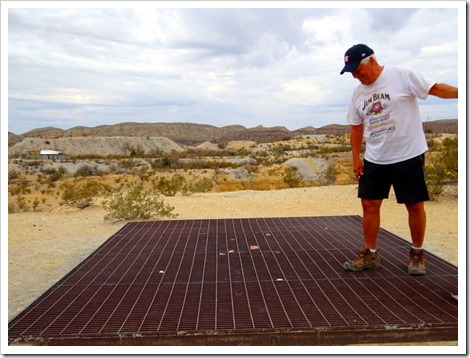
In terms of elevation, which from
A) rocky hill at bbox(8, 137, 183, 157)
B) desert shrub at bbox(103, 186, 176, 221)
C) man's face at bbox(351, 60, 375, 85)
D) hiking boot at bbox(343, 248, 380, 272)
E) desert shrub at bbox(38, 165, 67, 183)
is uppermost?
rocky hill at bbox(8, 137, 183, 157)

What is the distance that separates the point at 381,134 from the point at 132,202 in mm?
5860

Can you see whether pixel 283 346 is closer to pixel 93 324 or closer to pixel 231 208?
pixel 93 324

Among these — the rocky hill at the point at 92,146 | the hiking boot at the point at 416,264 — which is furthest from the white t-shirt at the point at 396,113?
the rocky hill at the point at 92,146

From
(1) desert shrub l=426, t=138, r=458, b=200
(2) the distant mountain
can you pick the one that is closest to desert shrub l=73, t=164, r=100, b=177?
(1) desert shrub l=426, t=138, r=458, b=200

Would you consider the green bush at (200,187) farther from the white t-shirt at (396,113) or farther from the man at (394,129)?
the white t-shirt at (396,113)

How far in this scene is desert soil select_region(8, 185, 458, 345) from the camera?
496 cm

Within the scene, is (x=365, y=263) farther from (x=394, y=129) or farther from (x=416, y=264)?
(x=394, y=129)

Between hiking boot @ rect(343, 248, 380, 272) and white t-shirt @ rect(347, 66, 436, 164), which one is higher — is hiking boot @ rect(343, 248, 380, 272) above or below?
below

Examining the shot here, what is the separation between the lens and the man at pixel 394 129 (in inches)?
151

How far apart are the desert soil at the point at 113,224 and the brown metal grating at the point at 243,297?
49cm

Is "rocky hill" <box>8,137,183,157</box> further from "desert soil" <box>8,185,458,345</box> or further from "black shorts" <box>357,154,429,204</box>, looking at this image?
"black shorts" <box>357,154,429,204</box>

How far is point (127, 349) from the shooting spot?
2.82m

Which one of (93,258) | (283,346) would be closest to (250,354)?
(283,346)

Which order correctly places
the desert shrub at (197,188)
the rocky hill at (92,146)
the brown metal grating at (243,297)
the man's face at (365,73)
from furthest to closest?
the rocky hill at (92,146) → the desert shrub at (197,188) → the man's face at (365,73) → the brown metal grating at (243,297)
